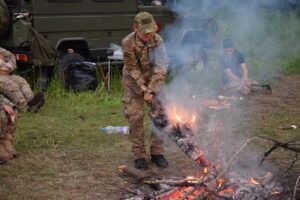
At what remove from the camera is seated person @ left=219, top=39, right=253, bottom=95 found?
10500 millimetres

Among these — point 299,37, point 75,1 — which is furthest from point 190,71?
point 299,37

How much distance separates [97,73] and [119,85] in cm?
51

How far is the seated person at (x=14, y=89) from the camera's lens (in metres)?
8.16

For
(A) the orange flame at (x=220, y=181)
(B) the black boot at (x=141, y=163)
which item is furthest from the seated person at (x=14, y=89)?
(A) the orange flame at (x=220, y=181)

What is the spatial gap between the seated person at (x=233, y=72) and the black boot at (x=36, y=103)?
3.96 m

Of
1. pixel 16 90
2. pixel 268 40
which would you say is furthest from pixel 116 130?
pixel 268 40

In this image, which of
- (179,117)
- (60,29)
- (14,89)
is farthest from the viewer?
(60,29)

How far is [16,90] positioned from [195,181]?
14.5 ft

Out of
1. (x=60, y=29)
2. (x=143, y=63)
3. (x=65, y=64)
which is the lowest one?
(x=65, y=64)

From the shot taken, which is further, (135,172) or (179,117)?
(179,117)

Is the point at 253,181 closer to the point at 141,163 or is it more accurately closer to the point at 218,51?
the point at 141,163

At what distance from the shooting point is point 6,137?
255 inches

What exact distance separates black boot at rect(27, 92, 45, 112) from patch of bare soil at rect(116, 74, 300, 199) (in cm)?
279

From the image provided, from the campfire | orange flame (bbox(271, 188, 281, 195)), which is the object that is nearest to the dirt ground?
orange flame (bbox(271, 188, 281, 195))
